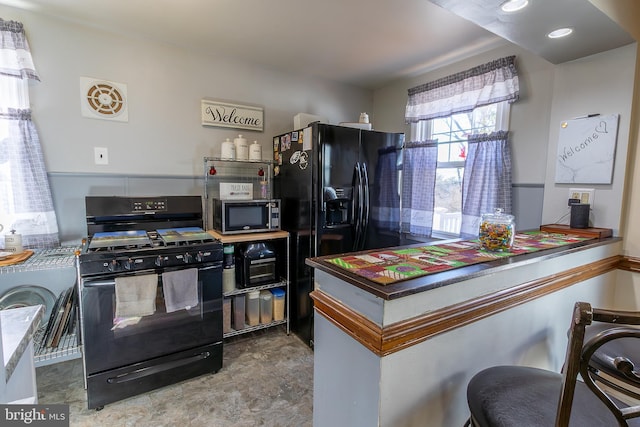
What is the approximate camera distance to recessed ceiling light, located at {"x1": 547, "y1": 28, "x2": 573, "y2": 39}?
159 cm

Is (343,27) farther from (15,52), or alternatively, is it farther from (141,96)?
(15,52)

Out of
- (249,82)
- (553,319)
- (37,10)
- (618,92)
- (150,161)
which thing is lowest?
(553,319)

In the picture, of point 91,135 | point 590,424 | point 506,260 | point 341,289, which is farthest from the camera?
point 91,135

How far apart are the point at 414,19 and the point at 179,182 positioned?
2.20 metres

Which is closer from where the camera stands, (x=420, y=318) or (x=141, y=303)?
(x=420, y=318)

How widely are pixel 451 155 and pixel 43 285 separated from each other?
3.47 metres

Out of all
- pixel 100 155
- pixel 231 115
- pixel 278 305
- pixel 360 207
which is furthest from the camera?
pixel 231 115

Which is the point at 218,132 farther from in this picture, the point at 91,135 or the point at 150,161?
the point at 91,135

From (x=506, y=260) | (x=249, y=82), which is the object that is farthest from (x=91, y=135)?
(x=506, y=260)

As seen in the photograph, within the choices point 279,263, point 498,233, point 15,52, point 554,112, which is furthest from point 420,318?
point 15,52

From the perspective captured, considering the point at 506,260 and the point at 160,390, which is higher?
the point at 506,260

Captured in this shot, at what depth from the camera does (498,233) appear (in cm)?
137

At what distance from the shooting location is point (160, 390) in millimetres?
1941

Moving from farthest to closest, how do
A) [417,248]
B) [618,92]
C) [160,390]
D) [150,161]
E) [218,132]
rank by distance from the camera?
[218,132] → [150,161] → [160,390] → [618,92] → [417,248]
